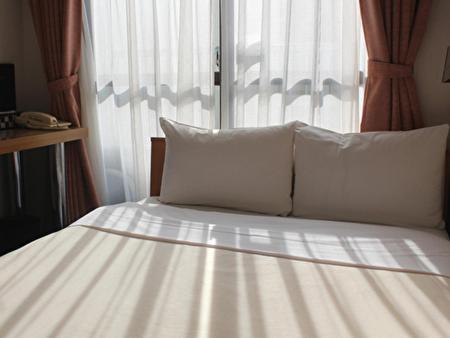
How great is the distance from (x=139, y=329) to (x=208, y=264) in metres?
0.45

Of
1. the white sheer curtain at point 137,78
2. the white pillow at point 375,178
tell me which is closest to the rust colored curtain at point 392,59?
the white pillow at point 375,178

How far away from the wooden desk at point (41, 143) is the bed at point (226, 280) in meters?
0.71

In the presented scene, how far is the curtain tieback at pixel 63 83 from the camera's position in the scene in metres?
2.97

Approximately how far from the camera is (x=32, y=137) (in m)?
2.60

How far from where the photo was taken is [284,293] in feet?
4.71

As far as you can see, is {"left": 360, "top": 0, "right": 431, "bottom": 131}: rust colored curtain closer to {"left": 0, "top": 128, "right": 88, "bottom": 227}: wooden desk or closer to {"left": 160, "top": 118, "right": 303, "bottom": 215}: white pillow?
{"left": 160, "top": 118, "right": 303, "bottom": 215}: white pillow

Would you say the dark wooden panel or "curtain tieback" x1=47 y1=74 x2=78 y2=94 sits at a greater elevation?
"curtain tieback" x1=47 y1=74 x2=78 y2=94

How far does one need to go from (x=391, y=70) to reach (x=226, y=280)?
145 centimetres

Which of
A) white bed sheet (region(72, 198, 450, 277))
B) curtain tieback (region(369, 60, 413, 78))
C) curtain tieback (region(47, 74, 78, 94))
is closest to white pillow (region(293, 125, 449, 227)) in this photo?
white bed sheet (region(72, 198, 450, 277))

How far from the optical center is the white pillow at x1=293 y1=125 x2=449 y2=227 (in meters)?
2.09

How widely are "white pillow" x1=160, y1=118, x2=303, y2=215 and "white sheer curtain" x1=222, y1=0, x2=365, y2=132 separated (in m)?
0.32

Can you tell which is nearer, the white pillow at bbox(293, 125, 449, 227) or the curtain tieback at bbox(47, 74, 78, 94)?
the white pillow at bbox(293, 125, 449, 227)

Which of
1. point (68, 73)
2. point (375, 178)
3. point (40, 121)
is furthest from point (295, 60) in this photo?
point (40, 121)

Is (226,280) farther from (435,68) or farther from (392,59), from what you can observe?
(435,68)
